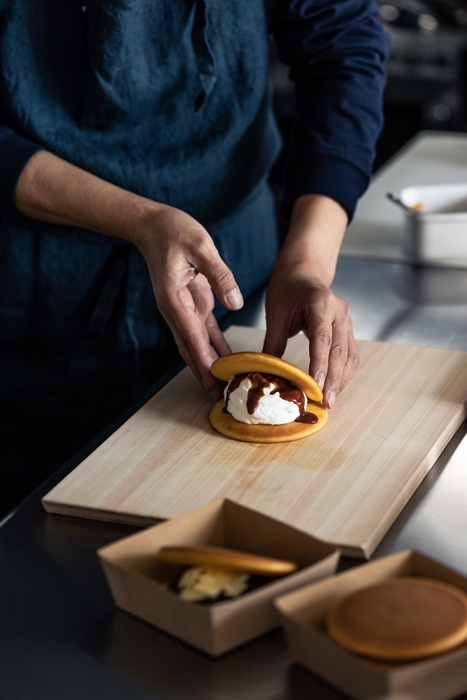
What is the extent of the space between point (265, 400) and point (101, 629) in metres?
0.37

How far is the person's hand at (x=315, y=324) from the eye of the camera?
41.8 inches

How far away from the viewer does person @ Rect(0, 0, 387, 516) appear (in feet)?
3.77

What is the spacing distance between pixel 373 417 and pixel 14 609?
1.64 feet

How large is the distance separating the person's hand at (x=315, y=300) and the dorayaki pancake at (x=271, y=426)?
32 mm

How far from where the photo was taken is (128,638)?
2.29ft

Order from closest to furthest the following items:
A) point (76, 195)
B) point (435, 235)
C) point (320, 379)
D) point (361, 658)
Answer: point (361, 658), point (320, 379), point (76, 195), point (435, 235)

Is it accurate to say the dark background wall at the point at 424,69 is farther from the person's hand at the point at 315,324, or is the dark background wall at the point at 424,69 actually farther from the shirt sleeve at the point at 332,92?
the person's hand at the point at 315,324

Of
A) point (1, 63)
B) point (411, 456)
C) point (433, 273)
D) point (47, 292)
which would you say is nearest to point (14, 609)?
point (411, 456)

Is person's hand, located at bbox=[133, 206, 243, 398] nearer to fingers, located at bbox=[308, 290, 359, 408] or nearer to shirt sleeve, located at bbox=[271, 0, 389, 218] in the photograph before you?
fingers, located at bbox=[308, 290, 359, 408]

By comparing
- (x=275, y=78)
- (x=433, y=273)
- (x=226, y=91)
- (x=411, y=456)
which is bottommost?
(x=275, y=78)

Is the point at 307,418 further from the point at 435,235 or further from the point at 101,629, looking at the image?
the point at 435,235

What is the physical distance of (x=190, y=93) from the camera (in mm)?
1274

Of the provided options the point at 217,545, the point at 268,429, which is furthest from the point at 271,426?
the point at 217,545

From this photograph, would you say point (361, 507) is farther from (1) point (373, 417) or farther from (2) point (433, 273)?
(2) point (433, 273)
